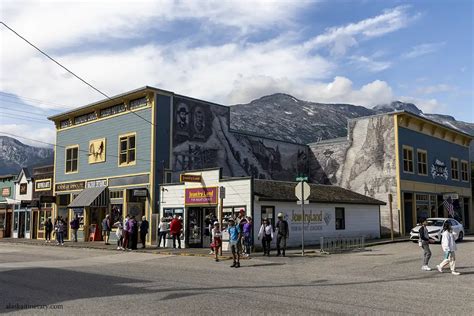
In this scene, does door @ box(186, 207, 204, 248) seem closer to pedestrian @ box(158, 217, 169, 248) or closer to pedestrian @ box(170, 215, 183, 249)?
pedestrian @ box(170, 215, 183, 249)

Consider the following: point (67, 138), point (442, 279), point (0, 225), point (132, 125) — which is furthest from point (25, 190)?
point (442, 279)

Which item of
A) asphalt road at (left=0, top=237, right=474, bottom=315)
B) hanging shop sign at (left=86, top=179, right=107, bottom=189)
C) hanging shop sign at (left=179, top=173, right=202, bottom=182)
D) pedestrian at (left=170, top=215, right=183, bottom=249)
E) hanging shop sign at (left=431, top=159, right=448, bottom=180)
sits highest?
hanging shop sign at (left=431, top=159, right=448, bottom=180)

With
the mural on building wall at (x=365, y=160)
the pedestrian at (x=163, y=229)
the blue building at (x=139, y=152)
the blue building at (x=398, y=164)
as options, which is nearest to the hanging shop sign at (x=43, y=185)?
the blue building at (x=139, y=152)

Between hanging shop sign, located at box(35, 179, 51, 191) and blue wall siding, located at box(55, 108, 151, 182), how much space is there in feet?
5.52

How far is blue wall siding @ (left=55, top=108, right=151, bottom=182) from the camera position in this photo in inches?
1194

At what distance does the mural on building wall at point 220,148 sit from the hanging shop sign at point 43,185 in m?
14.7

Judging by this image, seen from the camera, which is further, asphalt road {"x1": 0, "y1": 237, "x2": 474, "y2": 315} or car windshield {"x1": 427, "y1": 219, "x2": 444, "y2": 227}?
car windshield {"x1": 427, "y1": 219, "x2": 444, "y2": 227}

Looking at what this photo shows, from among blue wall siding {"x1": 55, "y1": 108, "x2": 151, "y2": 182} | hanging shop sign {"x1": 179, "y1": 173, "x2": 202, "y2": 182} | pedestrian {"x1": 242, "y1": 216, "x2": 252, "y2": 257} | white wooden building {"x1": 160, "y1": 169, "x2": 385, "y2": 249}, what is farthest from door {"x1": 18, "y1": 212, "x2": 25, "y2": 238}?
pedestrian {"x1": 242, "y1": 216, "x2": 252, "y2": 257}

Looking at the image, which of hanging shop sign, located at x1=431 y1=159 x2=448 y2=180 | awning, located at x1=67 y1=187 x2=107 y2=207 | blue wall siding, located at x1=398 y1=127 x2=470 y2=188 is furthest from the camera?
hanging shop sign, located at x1=431 y1=159 x2=448 y2=180

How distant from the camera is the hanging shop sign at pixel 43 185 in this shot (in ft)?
129

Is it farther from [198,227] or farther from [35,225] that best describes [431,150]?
[35,225]

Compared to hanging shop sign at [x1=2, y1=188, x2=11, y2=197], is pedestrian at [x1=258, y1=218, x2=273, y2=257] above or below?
below

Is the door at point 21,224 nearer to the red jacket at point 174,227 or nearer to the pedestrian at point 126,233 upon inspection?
the pedestrian at point 126,233

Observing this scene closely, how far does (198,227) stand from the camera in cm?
2561
